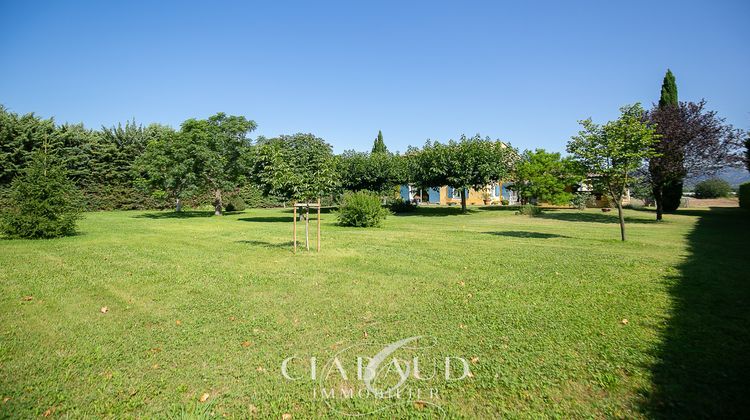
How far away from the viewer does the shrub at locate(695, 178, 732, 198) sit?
5200 cm

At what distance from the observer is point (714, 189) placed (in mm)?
52375

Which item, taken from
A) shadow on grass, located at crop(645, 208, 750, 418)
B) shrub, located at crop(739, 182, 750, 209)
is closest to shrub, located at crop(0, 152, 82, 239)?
shadow on grass, located at crop(645, 208, 750, 418)

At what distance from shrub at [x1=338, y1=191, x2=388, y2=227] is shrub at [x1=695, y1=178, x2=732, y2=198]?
58.7m

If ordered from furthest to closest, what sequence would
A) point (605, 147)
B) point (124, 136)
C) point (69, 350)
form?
1. point (124, 136)
2. point (605, 147)
3. point (69, 350)

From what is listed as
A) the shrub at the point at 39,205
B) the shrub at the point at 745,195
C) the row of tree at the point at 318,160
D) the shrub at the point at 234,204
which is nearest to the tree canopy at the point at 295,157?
the row of tree at the point at 318,160

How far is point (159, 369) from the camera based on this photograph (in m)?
3.48

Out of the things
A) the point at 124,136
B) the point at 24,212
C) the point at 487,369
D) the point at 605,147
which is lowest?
the point at 487,369

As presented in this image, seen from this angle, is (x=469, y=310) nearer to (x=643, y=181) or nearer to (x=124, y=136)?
(x=643, y=181)

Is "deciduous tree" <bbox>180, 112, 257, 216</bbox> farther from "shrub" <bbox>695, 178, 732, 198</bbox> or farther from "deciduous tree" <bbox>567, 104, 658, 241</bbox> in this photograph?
"shrub" <bbox>695, 178, 732, 198</bbox>

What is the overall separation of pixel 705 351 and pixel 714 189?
67405 mm

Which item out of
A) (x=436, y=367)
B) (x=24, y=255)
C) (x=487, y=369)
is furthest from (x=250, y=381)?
(x=24, y=255)

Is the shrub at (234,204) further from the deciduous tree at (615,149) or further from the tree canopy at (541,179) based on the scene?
the deciduous tree at (615,149)

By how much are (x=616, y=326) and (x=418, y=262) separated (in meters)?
4.56

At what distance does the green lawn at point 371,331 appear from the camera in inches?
118
